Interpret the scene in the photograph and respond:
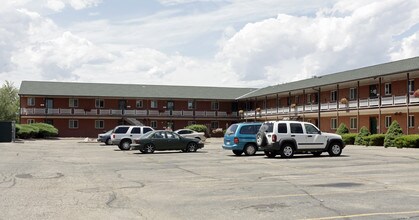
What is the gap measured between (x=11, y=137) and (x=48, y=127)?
13945 millimetres

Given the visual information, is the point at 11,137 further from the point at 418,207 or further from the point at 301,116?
the point at 418,207

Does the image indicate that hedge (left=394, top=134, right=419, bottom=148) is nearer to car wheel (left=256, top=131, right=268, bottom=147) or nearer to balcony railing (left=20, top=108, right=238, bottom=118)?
car wheel (left=256, top=131, right=268, bottom=147)

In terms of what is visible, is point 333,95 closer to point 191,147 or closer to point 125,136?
point 125,136

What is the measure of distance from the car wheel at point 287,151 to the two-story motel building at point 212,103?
21023mm

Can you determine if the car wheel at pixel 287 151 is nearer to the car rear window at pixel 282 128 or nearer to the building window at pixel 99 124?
the car rear window at pixel 282 128

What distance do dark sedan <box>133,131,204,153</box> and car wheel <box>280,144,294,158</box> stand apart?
26.6ft

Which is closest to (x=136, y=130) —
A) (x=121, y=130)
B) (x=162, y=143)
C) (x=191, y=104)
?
(x=121, y=130)

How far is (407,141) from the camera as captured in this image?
33.0 meters

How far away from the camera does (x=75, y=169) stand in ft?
60.6

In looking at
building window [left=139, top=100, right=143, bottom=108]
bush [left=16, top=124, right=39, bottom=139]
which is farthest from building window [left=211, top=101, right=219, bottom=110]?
bush [left=16, top=124, right=39, bottom=139]

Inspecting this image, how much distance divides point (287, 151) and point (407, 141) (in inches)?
524

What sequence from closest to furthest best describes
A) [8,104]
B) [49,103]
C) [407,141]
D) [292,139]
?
[292,139] < [407,141] < [49,103] < [8,104]

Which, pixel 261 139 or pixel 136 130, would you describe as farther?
pixel 136 130

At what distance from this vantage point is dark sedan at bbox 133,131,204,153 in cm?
2902
